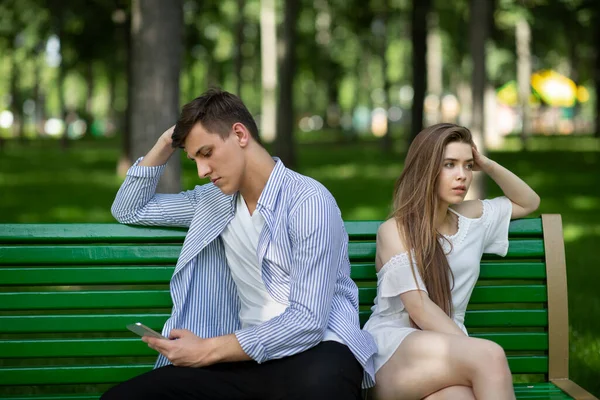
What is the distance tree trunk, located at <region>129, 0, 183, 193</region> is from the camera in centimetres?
778

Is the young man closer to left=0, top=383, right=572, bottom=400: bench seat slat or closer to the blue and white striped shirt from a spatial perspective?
the blue and white striped shirt

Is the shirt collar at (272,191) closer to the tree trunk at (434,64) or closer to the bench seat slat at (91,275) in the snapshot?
the bench seat slat at (91,275)

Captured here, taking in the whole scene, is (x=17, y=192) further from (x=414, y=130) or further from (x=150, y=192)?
(x=150, y=192)

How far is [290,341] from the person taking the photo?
3.28m

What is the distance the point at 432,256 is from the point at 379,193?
11.6 metres

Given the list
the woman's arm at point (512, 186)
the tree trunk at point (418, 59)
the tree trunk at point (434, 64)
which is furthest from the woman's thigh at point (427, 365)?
the tree trunk at point (434, 64)

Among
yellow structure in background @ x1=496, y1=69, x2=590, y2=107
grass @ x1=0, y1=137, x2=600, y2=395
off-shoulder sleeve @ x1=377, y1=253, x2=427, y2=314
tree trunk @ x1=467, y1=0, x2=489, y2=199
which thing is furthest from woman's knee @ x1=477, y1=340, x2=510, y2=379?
yellow structure in background @ x1=496, y1=69, x2=590, y2=107

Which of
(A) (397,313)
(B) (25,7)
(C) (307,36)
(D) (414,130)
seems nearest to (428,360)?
(A) (397,313)

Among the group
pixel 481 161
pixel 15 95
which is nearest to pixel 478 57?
pixel 481 161

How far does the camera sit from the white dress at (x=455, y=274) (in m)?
3.67

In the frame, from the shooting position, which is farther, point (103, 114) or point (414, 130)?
point (103, 114)

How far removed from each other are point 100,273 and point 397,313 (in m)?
1.15

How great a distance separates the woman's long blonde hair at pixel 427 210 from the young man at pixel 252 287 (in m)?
0.30

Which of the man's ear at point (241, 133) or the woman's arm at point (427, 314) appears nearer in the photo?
the man's ear at point (241, 133)
